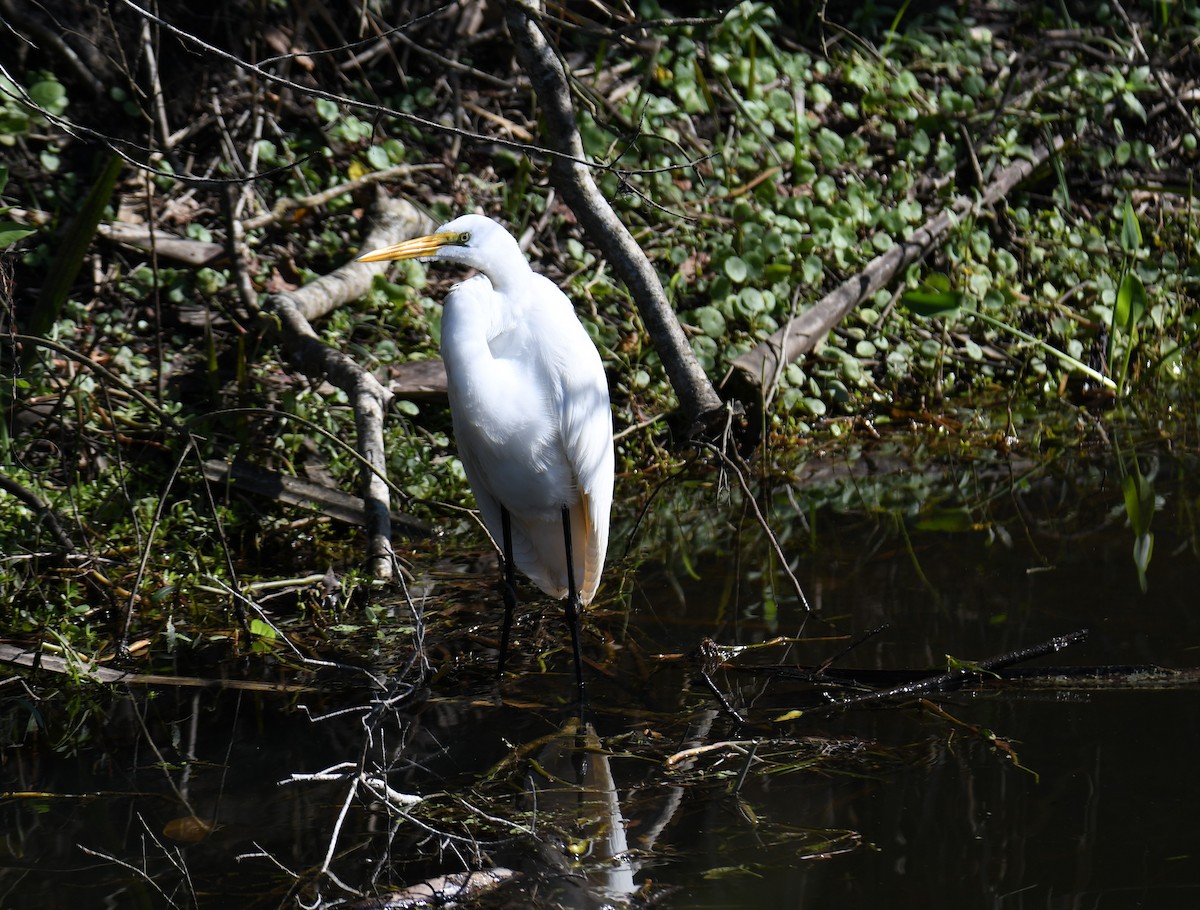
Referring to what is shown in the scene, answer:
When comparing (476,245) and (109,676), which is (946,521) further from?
(109,676)

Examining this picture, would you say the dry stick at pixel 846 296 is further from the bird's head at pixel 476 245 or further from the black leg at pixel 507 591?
the bird's head at pixel 476 245

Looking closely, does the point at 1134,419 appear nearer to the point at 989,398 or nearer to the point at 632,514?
the point at 989,398

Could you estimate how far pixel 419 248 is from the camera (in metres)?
3.09

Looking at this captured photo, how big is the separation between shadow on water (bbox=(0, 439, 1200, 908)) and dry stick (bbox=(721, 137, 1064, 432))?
83 cm

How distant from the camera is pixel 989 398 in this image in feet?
16.7

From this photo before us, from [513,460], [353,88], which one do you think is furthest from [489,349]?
[353,88]

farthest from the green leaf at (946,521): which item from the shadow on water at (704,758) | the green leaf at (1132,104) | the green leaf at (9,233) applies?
the green leaf at (1132,104)

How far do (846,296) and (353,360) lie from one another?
2.09 m

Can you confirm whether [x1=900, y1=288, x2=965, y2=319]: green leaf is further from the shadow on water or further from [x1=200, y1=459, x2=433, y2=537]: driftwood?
[x1=200, y1=459, x2=433, y2=537]: driftwood

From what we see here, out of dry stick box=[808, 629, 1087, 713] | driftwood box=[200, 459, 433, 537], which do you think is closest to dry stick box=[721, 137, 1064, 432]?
driftwood box=[200, 459, 433, 537]

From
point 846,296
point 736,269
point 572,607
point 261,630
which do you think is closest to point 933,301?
point 572,607

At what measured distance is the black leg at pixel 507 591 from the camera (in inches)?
119

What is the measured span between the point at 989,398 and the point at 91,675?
12.1 ft

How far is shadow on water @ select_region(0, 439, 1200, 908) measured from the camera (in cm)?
203
